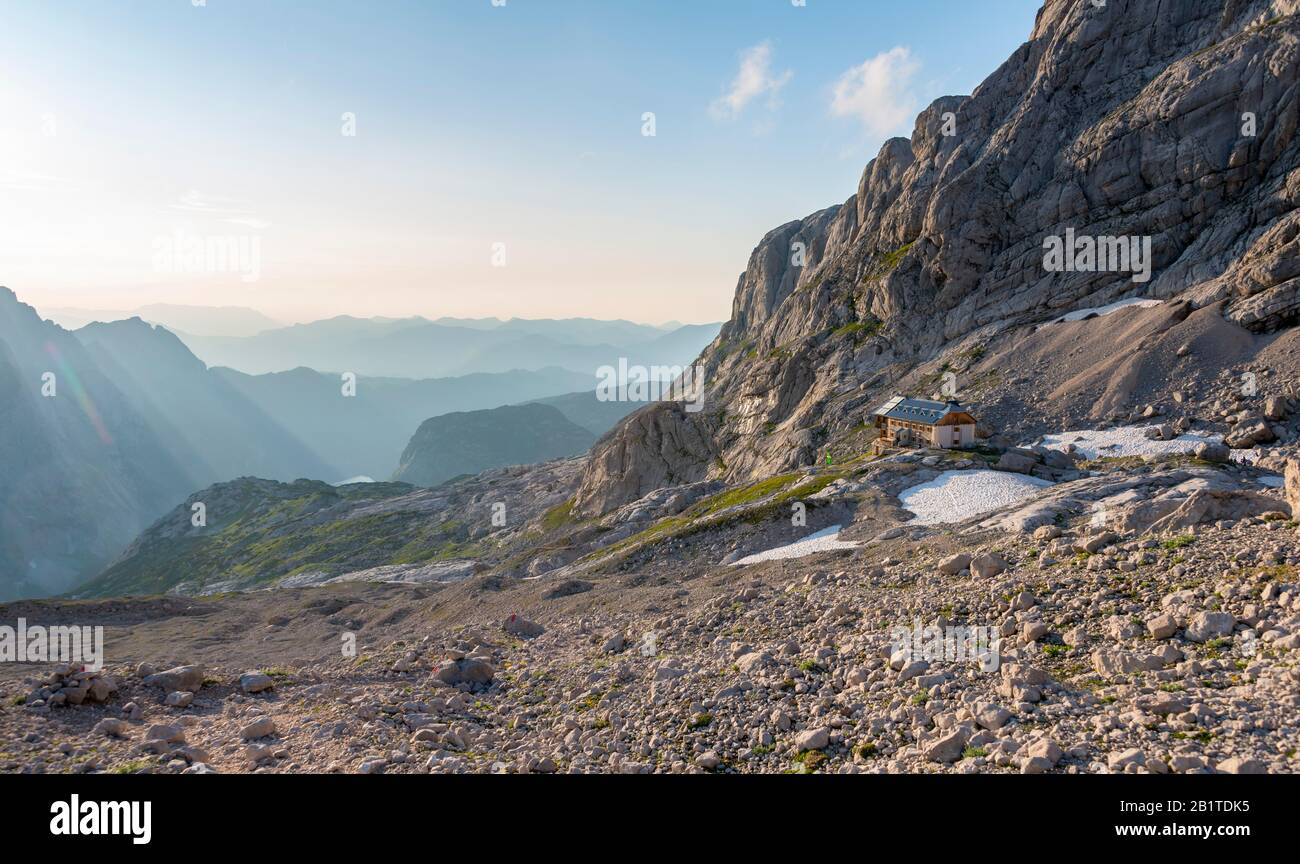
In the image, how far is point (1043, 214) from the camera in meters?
91.6

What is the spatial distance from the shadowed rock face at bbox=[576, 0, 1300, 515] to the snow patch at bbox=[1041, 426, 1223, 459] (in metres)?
19.8

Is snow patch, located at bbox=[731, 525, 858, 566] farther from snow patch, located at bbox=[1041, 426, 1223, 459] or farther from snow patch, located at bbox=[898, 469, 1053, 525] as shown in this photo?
snow patch, located at bbox=[1041, 426, 1223, 459]

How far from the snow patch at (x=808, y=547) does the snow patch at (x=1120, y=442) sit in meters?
27.3

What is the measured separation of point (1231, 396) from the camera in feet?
187

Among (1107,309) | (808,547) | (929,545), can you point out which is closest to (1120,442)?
(1107,309)

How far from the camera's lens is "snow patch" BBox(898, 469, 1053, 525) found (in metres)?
42.1

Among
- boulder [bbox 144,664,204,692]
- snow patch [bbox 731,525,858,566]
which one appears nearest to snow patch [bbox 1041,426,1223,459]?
snow patch [bbox 731,525,858,566]

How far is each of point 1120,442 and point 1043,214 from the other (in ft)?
161

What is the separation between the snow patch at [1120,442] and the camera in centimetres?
5212

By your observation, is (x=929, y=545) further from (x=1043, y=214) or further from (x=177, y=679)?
(x=1043, y=214)
